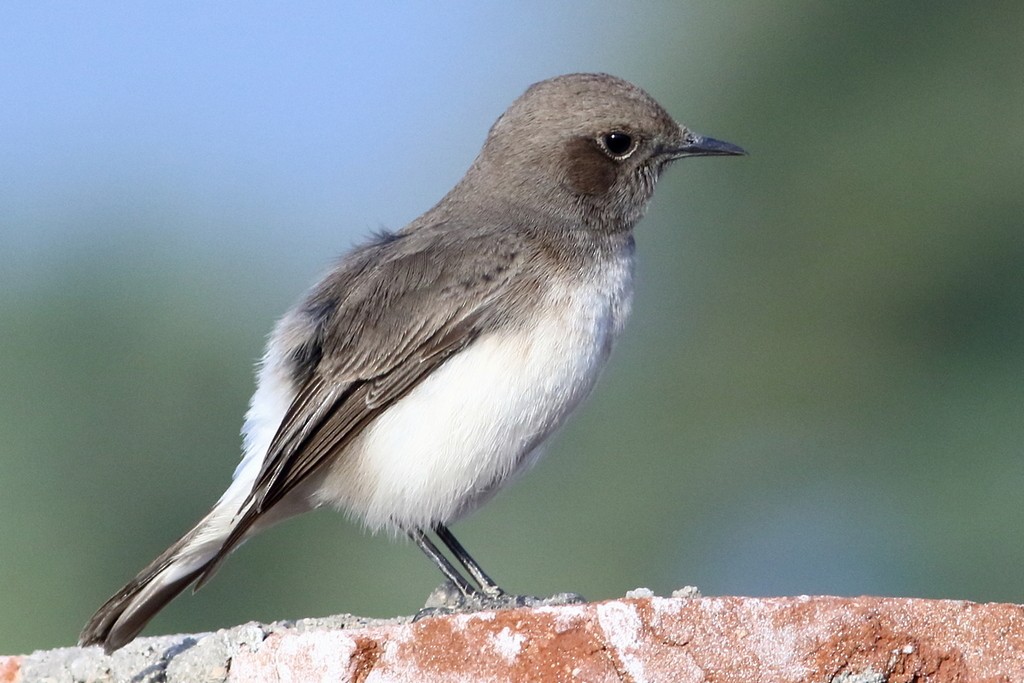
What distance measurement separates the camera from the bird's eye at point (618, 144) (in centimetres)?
605

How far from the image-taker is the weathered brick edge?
300cm

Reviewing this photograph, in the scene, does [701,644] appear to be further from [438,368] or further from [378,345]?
[378,345]

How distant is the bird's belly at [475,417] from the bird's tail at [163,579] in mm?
428

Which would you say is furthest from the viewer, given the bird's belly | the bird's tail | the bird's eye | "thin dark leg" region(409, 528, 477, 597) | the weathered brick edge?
the bird's eye

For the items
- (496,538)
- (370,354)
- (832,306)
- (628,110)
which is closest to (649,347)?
(832,306)

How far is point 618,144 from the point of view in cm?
607

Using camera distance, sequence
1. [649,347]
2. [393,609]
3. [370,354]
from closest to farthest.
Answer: [370,354], [393,609], [649,347]

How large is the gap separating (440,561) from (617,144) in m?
1.88

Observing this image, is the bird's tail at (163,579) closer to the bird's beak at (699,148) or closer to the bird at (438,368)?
the bird at (438,368)

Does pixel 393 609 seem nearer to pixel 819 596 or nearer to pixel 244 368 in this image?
pixel 244 368

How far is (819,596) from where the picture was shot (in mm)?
3025

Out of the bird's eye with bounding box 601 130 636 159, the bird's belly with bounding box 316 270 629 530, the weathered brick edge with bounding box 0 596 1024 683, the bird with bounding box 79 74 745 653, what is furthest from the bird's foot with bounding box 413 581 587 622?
the bird's eye with bounding box 601 130 636 159

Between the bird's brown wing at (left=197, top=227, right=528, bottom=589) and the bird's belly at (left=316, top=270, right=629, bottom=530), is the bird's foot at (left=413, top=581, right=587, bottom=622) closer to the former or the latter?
the bird's belly at (left=316, top=270, right=629, bottom=530)

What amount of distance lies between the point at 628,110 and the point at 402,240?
3.58ft
